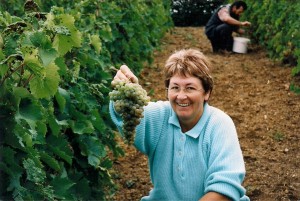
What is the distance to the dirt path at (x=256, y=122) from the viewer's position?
463 cm

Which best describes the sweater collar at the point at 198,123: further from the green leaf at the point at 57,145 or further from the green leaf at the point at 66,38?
the green leaf at the point at 66,38

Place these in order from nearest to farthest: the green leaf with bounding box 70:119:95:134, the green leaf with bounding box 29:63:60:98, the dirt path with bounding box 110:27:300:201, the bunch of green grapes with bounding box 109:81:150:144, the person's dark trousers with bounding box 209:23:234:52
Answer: the green leaf with bounding box 29:63:60:98
the bunch of green grapes with bounding box 109:81:150:144
the green leaf with bounding box 70:119:95:134
the dirt path with bounding box 110:27:300:201
the person's dark trousers with bounding box 209:23:234:52

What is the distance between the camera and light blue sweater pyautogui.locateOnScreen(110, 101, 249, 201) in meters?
2.49

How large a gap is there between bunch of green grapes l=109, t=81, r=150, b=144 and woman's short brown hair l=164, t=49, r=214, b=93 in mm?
394

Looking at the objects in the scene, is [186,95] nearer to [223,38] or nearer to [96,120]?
[96,120]

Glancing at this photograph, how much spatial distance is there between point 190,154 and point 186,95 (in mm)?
299

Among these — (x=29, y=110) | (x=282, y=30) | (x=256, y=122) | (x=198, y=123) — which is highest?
(x=29, y=110)

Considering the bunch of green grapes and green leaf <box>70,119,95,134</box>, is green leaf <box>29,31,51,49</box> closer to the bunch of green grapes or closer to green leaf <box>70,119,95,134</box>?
the bunch of green grapes

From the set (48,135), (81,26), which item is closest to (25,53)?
(48,135)

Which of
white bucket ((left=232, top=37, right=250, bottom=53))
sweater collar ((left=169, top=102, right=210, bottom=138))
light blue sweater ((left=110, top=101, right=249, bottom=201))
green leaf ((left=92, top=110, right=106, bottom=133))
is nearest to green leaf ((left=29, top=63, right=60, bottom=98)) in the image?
light blue sweater ((left=110, top=101, right=249, bottom=201))

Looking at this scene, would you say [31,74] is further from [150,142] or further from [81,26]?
[81,26]

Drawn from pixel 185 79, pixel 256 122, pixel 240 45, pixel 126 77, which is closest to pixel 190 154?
pixel 185 79

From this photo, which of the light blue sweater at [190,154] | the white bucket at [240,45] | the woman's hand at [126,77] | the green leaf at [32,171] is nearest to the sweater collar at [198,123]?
the light blue sweater at [190,154]

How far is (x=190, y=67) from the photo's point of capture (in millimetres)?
2609
